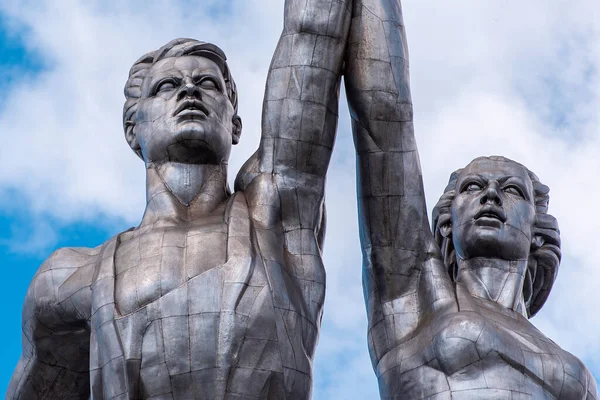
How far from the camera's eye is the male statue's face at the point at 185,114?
13.2 m

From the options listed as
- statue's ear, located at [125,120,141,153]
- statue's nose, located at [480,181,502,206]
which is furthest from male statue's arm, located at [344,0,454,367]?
statue's ear, located at [125,120,141,153]

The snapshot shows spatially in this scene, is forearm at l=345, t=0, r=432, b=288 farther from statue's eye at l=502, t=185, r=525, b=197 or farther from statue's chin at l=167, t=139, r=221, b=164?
statue's chin at l=167, t=139, r=221, b=164

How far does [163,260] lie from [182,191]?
0.81 metres

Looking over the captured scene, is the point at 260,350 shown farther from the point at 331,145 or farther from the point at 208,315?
the point at 331,145

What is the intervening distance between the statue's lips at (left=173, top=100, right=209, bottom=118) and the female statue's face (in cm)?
222

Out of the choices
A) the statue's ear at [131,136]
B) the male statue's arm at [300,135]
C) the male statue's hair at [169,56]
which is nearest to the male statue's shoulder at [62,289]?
the statue's ear at [131,136]

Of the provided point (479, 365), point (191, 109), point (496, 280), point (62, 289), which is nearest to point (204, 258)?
point (62, 289)

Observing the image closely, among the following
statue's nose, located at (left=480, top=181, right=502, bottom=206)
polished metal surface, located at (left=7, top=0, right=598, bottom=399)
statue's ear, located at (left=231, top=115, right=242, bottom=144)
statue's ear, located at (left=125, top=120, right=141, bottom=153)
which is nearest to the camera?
polished metal surface, located at (left=7, top=0, right=598, bottom=399)

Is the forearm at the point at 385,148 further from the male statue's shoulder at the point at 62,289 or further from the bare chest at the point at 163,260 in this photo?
the male statue's shoulder at the point at 62,289

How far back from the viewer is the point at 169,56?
13867 mm

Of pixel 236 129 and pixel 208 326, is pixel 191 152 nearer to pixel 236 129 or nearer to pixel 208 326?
pixel 236 129

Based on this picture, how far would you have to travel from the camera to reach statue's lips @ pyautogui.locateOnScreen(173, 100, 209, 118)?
13.3 meters

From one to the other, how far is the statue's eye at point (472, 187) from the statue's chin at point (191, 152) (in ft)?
7.07

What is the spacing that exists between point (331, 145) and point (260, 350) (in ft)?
5.97
